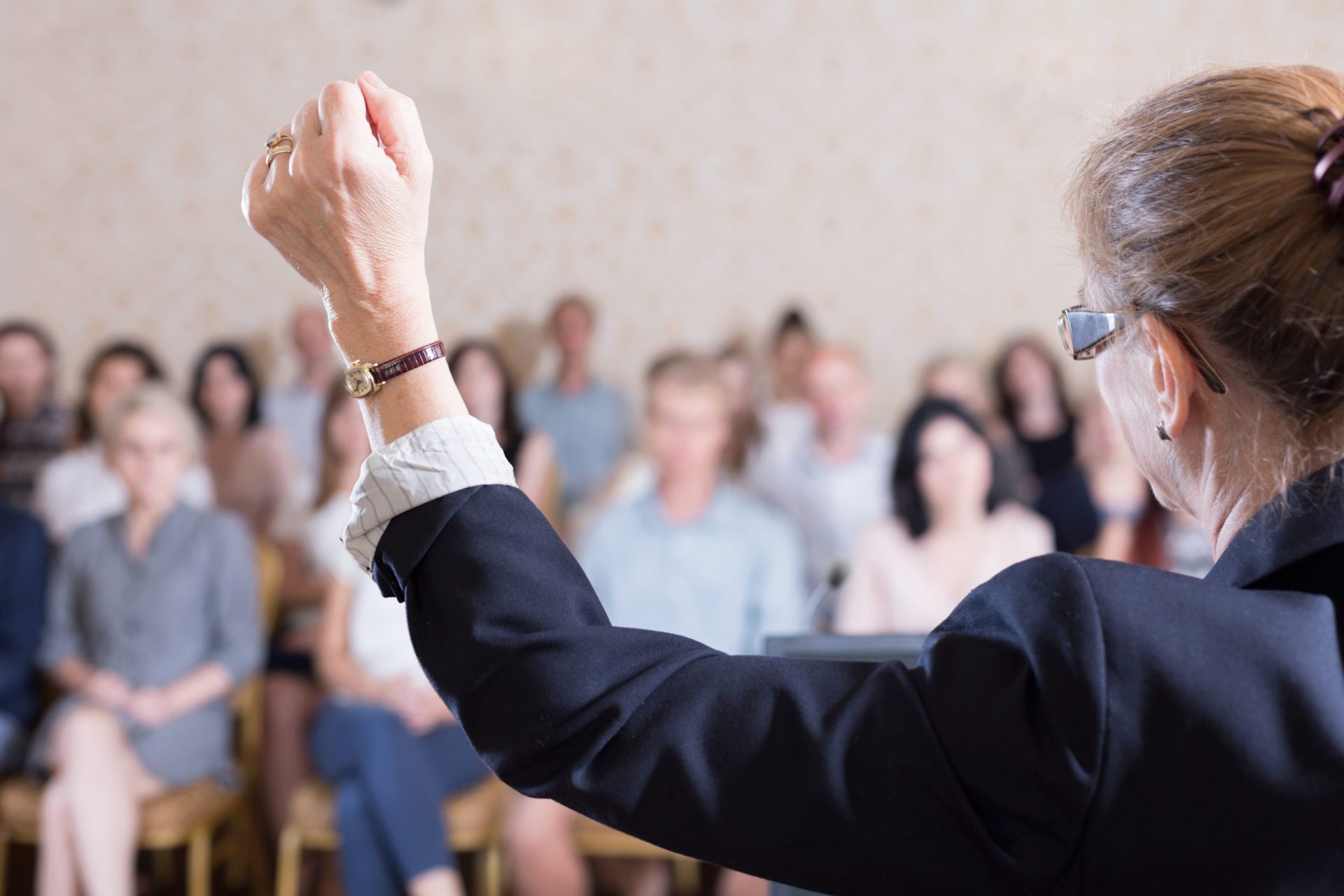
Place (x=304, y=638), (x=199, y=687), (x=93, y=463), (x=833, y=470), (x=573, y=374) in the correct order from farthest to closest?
(x=573, y=374) < (x=93, y=463) < (x=833, y=470) < (x=304, y=638) < (x=199, y=687)

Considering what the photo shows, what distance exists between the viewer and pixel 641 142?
6230 mm

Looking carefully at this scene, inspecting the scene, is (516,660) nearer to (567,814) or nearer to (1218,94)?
(1218,94)

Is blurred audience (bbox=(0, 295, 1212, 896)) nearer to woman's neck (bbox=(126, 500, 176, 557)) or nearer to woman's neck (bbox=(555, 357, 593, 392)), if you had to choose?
woman's neck (bbox=(126, 500, 176, 557))

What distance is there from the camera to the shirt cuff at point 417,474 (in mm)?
741

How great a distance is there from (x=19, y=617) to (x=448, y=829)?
4.56ft

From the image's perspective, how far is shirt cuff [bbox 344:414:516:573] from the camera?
2.43ft

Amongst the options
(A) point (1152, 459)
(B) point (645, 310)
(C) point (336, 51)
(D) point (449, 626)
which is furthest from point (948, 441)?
(C) point (336, 51)

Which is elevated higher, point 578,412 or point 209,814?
point 578,412

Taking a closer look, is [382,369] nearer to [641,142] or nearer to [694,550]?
[694,550]

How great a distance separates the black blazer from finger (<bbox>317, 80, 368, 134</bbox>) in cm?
23

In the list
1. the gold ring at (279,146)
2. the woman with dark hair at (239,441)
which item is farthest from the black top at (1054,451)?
the gold ring at (279,146)

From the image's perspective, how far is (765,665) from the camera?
2.36 feet

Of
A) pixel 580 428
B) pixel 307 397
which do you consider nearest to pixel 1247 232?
pixel 580 428

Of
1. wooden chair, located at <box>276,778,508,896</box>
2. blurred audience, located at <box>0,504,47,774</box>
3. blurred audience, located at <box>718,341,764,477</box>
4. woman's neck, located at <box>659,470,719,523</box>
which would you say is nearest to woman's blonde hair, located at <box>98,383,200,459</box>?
blurred audience, located at <box>0,504,47,774</box>
